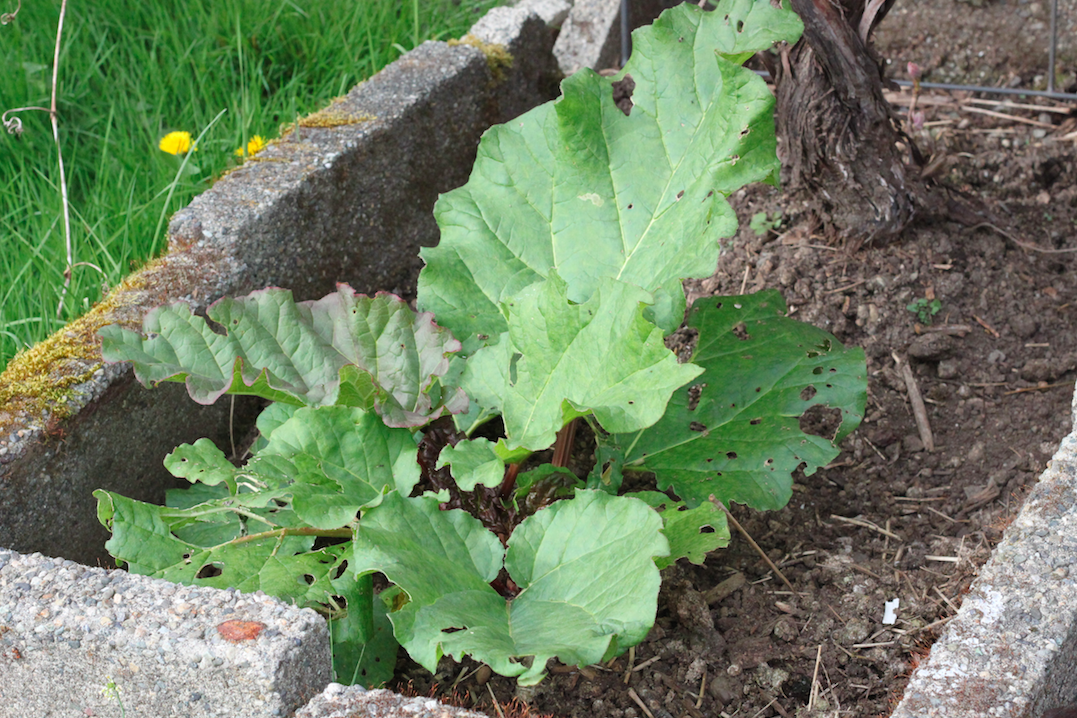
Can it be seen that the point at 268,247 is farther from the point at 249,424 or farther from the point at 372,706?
the point at 372,706

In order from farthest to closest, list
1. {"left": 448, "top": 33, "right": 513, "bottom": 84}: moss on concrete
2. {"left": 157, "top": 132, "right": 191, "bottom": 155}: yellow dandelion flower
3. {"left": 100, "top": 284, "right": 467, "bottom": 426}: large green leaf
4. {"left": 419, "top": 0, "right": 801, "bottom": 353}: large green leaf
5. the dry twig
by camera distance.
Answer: {"left": 448, "top": 33, "right": 513, "bottom": 84}: moss on concrete < {"left": 157, "top": 132, "right": 191, "bottom": 155}: yellow dandelion flower < the dry twig < {"left": 419, "top": 0, "right": 801, "bottom": 353}: large green leaf < {"left": 100, "top": 284, "right": 467, "bottom": 426}: large green leaf

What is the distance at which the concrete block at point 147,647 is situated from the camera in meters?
1.38

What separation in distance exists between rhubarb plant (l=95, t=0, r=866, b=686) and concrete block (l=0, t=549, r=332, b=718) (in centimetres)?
14

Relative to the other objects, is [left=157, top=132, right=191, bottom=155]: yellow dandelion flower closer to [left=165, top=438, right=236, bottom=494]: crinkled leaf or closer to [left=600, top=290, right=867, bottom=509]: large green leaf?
[left=165, top=438, right=236, bottom=494]: crinkled leaf

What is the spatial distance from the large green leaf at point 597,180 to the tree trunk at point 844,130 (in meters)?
0.47

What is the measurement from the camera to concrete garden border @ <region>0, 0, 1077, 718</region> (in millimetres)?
→ 1386

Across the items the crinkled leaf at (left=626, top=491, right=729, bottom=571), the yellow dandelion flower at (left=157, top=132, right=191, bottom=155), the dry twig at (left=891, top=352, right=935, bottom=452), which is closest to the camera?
the crinkled leaf at (left=626, top=491, right=729, bottom=571)

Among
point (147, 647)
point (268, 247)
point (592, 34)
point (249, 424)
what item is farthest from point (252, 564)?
point (592, 34)

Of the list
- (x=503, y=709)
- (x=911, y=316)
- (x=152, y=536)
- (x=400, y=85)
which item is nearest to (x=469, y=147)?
(x=400, y=85)

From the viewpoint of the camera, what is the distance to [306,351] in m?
1.82

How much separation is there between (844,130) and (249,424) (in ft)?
4.87

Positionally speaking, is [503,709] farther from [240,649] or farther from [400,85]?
[400,85]

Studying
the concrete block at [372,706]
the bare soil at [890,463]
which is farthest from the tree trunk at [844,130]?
the concrete block at [372,706]

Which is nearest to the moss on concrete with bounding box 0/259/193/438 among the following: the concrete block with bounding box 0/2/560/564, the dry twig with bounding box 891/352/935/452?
the concrete block with bounding box 0/2/560/564
